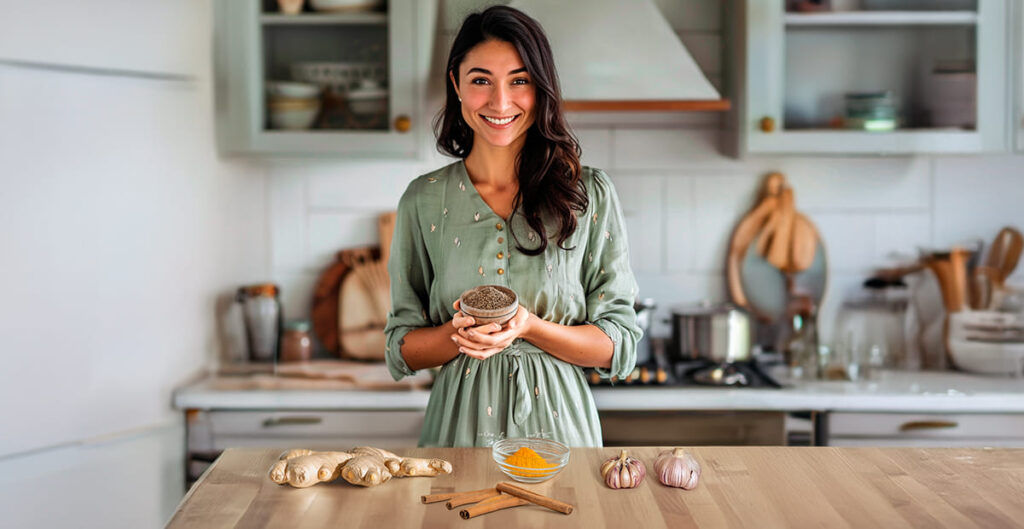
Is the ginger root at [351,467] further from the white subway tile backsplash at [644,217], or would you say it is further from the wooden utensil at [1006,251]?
the wooden utensil at [1006,251]

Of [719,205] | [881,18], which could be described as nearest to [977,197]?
[881,18]

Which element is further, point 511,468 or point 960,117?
point 960,117

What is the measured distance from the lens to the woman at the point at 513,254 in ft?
5.49

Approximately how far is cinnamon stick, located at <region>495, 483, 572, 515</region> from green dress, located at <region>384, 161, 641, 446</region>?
0.39 meters

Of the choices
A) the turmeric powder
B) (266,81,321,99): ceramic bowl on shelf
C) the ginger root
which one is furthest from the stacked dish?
the turmeric powder

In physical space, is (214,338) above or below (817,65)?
below

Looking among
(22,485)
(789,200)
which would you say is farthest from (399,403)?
(789,200)

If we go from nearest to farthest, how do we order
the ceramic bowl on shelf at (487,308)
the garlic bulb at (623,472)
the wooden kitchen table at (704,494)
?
1. the wooden kitchen table at (704,494)
2. the garlic bulb at (623,472)
3. the ceramic bowl on shelf at (487,308)

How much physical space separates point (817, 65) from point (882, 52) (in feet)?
0.70

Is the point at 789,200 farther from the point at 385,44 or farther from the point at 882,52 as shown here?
the point at 385,44

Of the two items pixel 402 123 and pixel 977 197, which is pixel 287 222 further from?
pixel 977 197

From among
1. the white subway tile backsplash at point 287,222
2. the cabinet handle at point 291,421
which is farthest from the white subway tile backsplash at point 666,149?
the cabinet handle at point 291,421

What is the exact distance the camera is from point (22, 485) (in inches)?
88.1

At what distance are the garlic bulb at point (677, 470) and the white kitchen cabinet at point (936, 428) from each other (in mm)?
1389
